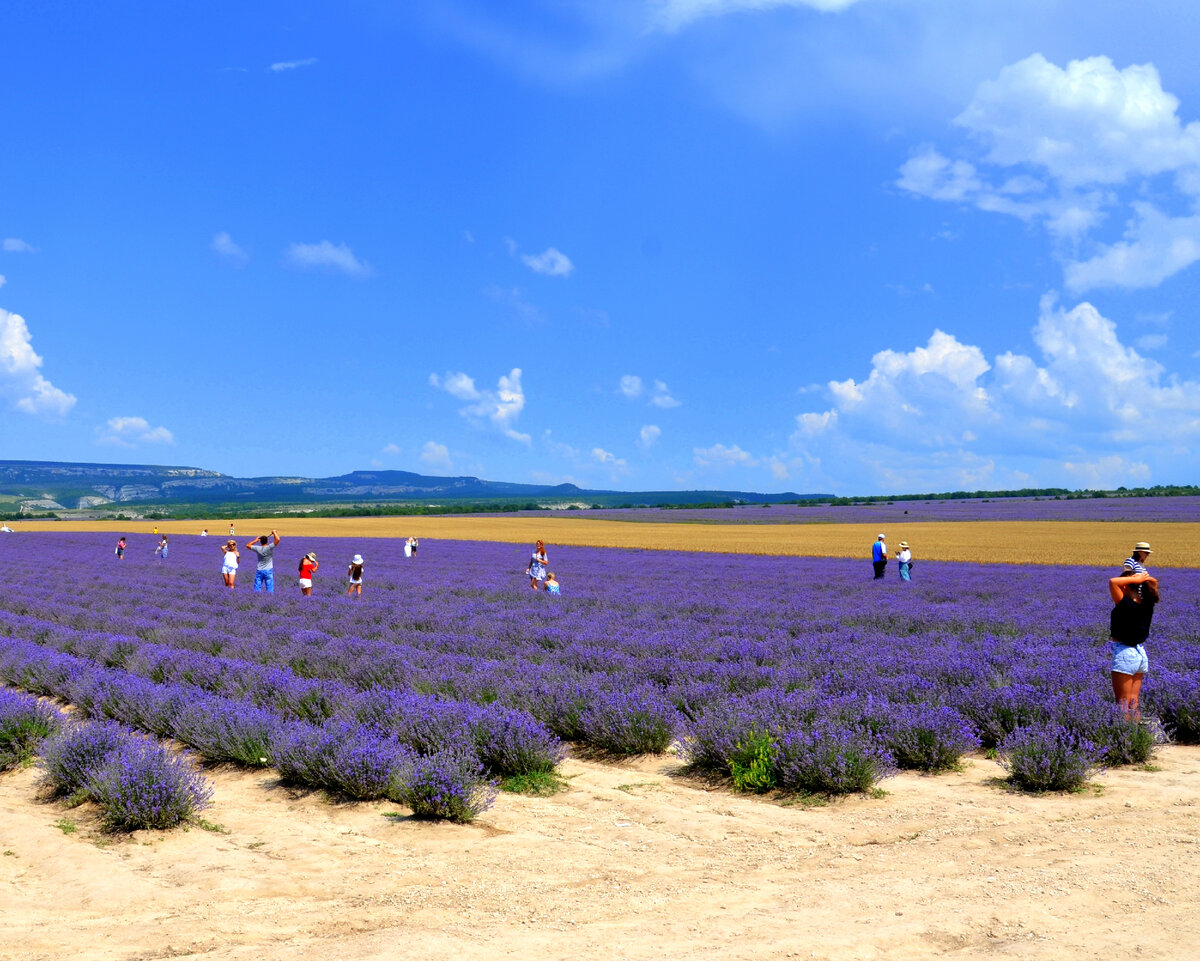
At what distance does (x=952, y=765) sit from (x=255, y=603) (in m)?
14.3

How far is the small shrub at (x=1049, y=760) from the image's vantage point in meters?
6.12

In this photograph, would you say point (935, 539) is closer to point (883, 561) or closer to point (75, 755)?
point (883, 561)

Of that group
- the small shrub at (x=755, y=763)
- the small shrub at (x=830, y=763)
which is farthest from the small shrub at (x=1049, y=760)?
the small shrub at (x=755, y=763)

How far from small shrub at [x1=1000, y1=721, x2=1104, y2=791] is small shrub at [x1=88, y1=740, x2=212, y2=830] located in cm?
591

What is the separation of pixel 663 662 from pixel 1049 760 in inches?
181

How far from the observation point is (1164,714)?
801cm

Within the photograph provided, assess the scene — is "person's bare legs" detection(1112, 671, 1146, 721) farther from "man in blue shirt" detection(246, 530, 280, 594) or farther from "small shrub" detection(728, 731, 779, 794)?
"man in blue shirt" detection(246, 530, 280, 594)

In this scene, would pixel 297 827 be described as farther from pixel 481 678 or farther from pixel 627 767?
pixel 481 678

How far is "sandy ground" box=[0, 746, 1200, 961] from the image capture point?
3.79m

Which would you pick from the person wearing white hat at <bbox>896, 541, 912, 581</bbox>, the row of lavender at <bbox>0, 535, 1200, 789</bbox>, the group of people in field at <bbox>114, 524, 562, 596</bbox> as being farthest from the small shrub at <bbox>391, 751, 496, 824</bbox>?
the person wearing white hat at <bbox>896, 541, 912, 581</bbox>

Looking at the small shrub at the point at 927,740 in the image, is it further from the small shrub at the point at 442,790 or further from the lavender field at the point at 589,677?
the small shrub at the point at 442,790

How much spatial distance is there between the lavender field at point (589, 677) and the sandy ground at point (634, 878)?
0.45 metres

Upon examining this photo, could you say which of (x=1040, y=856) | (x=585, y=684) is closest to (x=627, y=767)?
(x=585, y=684)

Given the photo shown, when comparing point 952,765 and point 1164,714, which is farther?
point 1164,714
